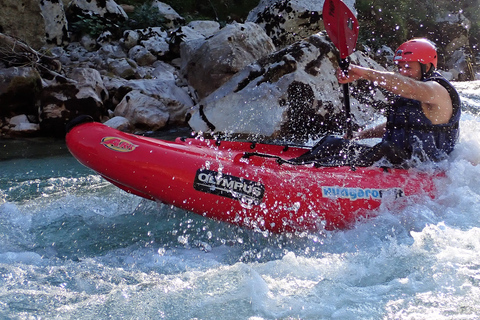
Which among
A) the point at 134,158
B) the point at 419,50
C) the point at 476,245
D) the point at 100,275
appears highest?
the point at 419,50

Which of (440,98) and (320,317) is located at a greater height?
(440,98)

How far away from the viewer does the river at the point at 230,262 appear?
7.65ft

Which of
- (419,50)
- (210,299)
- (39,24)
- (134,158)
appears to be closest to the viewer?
(210,299)

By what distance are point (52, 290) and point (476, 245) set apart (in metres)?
2.48

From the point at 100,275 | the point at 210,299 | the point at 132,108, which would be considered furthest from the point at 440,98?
the point at 132,108

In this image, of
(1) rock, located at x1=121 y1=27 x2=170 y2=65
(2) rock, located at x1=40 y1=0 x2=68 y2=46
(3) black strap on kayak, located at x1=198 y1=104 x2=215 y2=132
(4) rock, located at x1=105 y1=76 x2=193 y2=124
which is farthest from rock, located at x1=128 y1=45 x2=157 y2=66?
(3) black strap on kayak, located at x1=198 y1=104 x2=215 y2=132

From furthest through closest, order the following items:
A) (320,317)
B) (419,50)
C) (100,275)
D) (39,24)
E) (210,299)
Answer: (39,24), (419,50), (100,275), (210,299), (320,317)

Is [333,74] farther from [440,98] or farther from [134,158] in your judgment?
[134,158]

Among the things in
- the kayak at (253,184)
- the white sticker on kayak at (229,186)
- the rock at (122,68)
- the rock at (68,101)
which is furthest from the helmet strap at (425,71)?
the rock at (122,68)

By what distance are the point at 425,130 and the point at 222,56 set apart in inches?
167

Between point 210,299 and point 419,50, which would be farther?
point 419,50

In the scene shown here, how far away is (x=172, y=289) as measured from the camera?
100.0 inches

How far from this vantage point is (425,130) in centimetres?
351

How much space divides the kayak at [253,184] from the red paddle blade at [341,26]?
1284 millimetres
